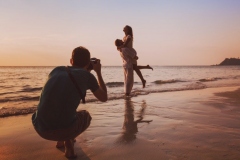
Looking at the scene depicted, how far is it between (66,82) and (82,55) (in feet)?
Answer: 1.23

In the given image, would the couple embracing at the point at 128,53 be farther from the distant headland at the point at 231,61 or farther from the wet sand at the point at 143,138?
the distant headland at the point at 231,61

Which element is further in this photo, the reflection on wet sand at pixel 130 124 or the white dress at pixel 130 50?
the white dress at pixel 130 50

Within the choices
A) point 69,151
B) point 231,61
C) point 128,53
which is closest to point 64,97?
point 69,151

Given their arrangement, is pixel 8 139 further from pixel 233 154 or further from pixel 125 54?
pixel 125 54

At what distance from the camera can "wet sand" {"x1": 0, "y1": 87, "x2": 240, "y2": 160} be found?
2957 millimetres

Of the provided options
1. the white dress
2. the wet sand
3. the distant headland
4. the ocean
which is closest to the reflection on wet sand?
the wet sand

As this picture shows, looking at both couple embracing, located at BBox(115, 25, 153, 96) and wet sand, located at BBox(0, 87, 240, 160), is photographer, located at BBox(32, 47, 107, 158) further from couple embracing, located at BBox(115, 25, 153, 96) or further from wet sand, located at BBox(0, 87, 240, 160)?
couple embracing, located at BBox(115, 25, 153, 96)

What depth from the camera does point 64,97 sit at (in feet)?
8.06

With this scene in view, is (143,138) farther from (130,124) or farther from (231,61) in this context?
(231,61)

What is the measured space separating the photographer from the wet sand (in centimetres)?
55

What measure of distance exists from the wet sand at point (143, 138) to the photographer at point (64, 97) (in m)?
0.55

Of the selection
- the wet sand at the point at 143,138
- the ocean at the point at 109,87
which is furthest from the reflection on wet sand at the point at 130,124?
the ocean at the point at 109,87

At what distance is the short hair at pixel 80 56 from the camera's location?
260cm

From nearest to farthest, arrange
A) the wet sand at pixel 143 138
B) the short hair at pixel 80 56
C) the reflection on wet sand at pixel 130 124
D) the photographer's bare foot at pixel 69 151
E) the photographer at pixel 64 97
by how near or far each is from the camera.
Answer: the photographer at pixel 64 97, the short hair at pixel 80 56, the photographer's bare foot at pixel 69 151, the wet sand at pixel 143 138, the reflection on wet sand at pixel 130 124
